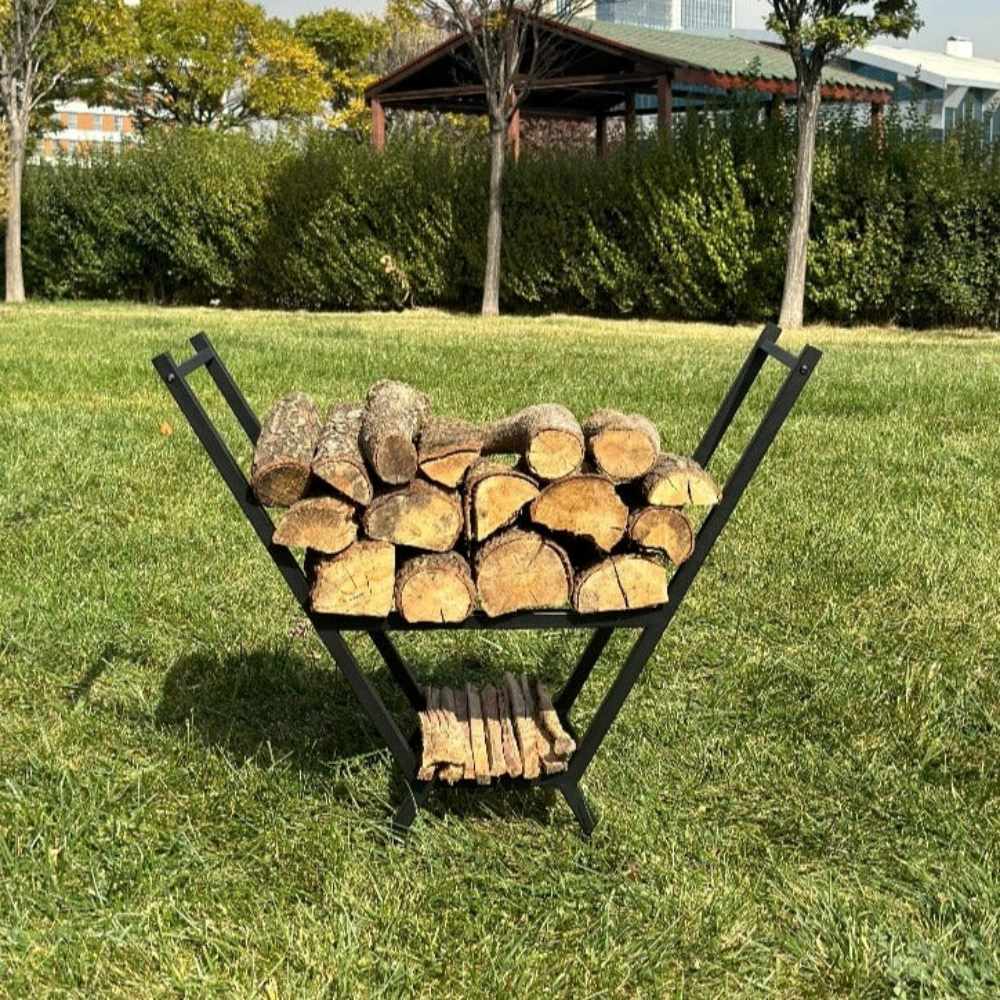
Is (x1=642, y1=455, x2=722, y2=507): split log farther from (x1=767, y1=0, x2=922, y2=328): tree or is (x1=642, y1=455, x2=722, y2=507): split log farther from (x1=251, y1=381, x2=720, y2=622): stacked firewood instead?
(x1=767, y1=0, x2=922, y2=328): tree

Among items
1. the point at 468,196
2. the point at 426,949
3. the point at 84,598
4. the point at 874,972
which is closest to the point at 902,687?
the point at 874,972

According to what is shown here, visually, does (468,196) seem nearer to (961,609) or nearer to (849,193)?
(849,193)

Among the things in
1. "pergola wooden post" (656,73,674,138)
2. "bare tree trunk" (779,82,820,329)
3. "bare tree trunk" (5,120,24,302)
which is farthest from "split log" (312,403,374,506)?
"bare tree trunk" (5,120,24,302)

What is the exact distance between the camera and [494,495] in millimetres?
2314

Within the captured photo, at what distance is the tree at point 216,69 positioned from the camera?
125 ft

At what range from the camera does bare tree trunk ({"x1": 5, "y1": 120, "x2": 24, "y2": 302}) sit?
19.6 m

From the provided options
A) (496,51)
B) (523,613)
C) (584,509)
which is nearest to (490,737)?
(523,613)

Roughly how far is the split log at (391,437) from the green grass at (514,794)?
879mm

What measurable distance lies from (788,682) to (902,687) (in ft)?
1.03

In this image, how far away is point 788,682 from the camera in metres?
3.50

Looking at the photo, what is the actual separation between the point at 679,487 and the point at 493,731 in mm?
794

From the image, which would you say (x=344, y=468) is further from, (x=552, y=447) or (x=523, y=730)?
(x=523, y=730)

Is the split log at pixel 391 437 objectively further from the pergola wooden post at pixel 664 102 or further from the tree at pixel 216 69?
the tree at pixel 216 69

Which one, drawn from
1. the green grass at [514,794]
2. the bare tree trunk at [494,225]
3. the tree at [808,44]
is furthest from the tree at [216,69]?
the green grass at [514,794]
